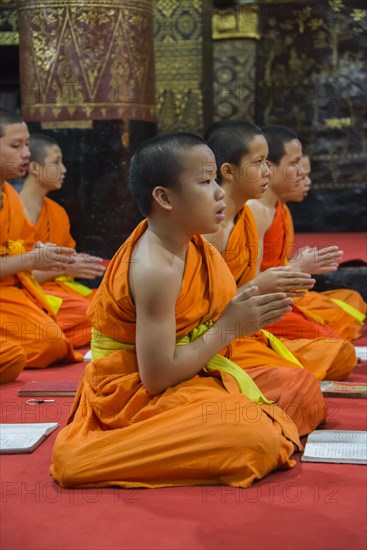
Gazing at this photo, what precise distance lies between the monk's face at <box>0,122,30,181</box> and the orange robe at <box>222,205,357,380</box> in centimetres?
147

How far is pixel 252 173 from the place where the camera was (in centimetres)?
447

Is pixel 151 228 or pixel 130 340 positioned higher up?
pixel 151 228

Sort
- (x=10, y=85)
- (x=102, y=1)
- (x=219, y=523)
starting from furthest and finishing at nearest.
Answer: (x=10, y=85)
(x=102, y=1)
(x=219, y=523)

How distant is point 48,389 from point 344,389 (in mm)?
1375

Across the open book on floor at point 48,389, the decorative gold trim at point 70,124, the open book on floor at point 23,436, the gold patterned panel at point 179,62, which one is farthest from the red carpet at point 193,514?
the gold patterned panel at point 179,62

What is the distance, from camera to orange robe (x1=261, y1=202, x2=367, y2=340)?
5316mm

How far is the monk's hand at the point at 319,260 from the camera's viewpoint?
4777 millimetres

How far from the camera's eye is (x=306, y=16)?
31.8 ft

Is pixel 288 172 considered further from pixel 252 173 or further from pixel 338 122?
pixel 338 122

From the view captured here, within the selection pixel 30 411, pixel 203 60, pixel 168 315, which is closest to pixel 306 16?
pixel 203 60

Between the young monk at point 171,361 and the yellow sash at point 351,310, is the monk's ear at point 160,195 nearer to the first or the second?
the young monk at point 171,361

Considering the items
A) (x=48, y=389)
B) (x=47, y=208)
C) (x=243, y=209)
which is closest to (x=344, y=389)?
(x=243, y=209)

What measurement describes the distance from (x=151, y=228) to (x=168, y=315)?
1.14ft

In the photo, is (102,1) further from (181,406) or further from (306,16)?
(181,406)
